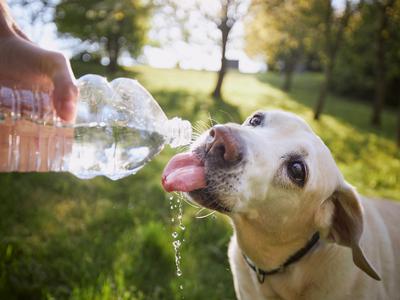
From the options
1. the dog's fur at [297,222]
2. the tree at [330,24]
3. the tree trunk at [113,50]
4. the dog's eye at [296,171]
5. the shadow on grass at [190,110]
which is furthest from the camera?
the tree trunk at [113,50]

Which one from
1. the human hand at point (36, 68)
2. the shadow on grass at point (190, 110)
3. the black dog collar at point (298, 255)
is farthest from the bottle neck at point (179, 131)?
the shadow on grass at point (190, 110)

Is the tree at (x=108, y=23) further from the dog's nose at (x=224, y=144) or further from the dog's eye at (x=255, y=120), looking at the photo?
the dog's nose at (x=224, y=144)

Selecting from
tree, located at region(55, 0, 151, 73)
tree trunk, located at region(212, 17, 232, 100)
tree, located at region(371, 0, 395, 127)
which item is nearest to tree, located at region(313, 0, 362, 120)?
tree, located at region(371, 0, 395, 127)

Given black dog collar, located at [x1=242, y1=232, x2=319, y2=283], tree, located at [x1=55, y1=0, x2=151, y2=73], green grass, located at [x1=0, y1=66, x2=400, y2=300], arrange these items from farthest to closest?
tree, located at [x1=55, y1=0, x2=151, y2=73]
green grass, located at [x1=0, y1=66, x2=400, y2=300]
black dog collar, located at [x1=242, y1=232, x2=319, y2=283]

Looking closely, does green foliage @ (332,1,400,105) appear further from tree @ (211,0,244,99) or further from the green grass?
the green grass

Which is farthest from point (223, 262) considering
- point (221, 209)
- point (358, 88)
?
point (358, 88)

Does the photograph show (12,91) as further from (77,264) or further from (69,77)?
(77,264)

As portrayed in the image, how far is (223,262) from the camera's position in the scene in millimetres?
4164

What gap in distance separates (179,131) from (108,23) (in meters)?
15.8

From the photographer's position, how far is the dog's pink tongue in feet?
6.90

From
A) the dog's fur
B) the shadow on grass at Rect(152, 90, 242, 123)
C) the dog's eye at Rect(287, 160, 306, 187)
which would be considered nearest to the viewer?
the dog's fur

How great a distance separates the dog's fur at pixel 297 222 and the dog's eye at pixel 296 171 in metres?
0.03

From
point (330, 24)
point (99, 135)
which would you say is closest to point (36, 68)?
point (99, 135)

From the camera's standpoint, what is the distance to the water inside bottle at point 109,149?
319 cm
